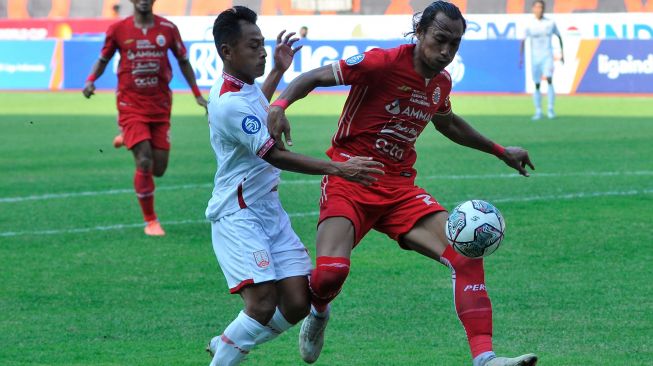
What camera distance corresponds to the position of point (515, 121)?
22969 mm

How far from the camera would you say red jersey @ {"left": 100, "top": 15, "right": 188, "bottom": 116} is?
11.4 meters

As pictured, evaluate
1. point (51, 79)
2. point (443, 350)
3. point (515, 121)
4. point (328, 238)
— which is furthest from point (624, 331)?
point (51, 79)

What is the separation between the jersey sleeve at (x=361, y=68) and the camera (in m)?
6.17

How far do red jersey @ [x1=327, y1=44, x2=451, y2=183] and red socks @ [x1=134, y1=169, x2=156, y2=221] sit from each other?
4.90 meters

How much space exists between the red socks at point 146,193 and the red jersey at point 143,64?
25.8 inches

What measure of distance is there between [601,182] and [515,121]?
29.8 feet

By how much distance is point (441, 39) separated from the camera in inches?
242

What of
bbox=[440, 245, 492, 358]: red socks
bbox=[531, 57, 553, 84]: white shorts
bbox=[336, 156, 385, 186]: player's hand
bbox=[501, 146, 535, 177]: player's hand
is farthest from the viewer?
bbox=[531, 57, 553, 84]: white shorts

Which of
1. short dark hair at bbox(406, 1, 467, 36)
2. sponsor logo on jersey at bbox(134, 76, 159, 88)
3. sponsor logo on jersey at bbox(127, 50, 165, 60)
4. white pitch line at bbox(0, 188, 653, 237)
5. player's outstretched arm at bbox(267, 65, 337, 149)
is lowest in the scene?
white pitch line at bbox(0, 188, 653, 237)

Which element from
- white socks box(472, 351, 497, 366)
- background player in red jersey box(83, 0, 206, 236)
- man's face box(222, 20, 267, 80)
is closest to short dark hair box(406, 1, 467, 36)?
man's face box(222, 20, 267, 80)

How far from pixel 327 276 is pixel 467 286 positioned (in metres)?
0.72

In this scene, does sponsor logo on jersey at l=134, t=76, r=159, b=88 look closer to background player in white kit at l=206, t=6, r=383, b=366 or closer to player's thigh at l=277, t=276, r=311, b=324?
background player in white kit at l=206, t=6, r=383, b=366

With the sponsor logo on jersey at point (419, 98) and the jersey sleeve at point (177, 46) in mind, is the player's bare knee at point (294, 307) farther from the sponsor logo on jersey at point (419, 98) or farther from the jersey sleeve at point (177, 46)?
the jersey sleeve at point (177, 46)

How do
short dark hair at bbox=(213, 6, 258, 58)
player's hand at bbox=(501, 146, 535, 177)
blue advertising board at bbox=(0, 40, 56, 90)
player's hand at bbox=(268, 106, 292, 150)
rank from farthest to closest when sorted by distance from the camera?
blue advertising board at bbox=(0, 40, 56, 90), player's hand at bbox=(501, 146, 535, 177), short dark hair at bbox=(213, 6, 258, 58), player's hand at bbox=(268, 106, 292, 150)
